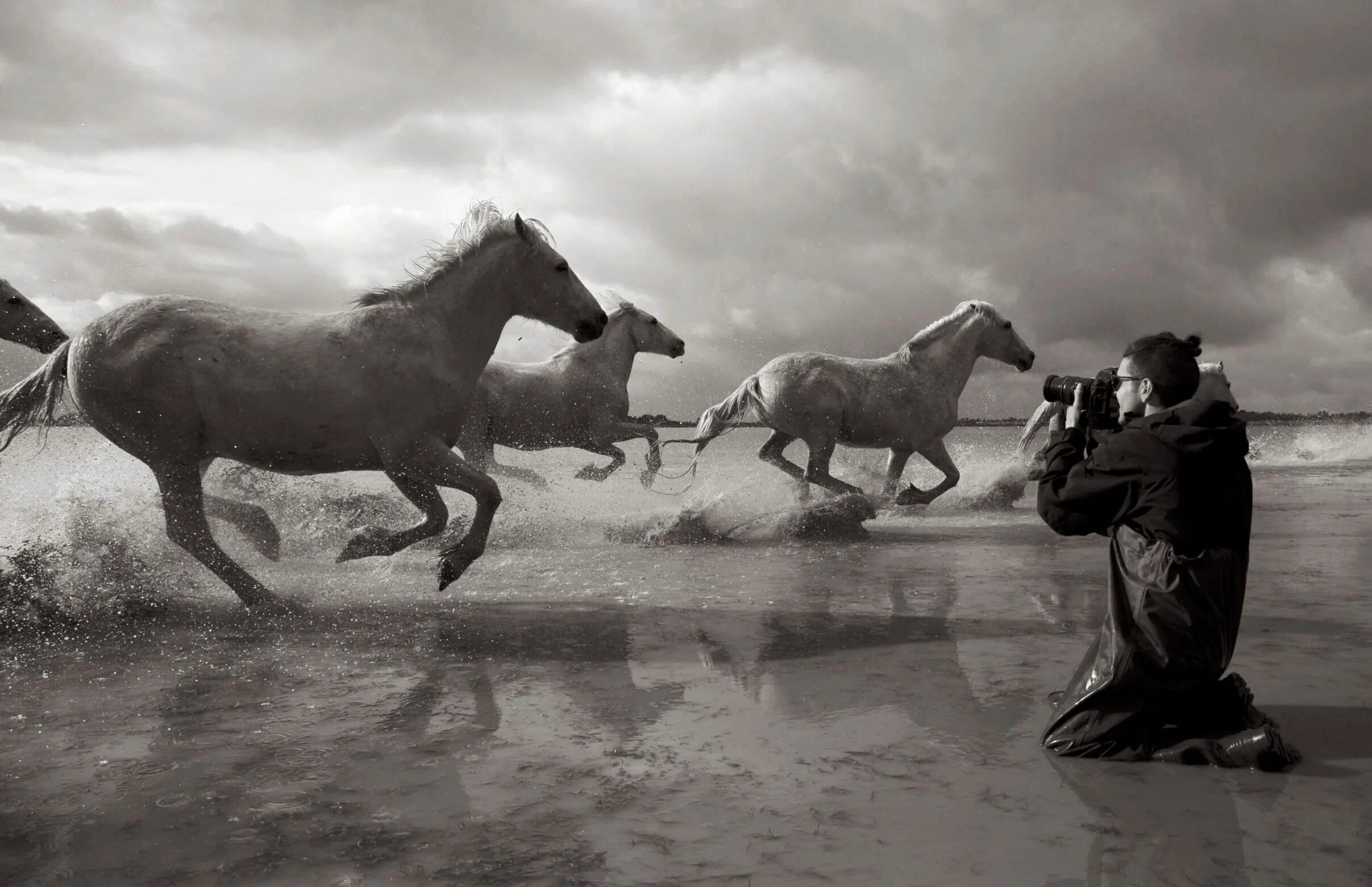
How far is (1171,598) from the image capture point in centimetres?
270

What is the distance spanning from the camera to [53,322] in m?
6.65

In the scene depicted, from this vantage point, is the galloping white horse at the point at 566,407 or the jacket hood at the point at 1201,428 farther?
the galloping white horse at the point at 566,407

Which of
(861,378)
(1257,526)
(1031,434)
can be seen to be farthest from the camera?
(1031,434)

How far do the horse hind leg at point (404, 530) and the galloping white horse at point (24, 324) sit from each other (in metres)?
2.95

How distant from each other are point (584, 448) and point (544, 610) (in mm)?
5453

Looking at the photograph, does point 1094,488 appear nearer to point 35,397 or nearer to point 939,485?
point 35,397

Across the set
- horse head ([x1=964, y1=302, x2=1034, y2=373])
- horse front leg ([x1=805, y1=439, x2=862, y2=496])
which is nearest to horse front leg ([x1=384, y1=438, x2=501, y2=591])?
horse front leg ([x1=805, y1=439, x2=862, y2=496])

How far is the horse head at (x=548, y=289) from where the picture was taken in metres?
6.20

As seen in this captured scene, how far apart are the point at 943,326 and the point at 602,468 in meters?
4.17

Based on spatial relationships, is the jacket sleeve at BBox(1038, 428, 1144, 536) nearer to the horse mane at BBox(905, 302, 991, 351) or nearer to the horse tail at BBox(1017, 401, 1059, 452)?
the horse mane at BBox(905, 302, 991, 351)

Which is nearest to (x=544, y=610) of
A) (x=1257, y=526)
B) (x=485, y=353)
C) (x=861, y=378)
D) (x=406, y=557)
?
(x=485, y=353)

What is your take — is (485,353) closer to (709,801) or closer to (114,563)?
(114,563)

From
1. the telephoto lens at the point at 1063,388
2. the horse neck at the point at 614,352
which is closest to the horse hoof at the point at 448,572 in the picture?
the telephoto lens at the point at 1063,388

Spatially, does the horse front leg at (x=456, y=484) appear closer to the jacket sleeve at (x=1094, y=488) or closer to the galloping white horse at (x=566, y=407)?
the jacket sleeve at (x=1094, y=488)
